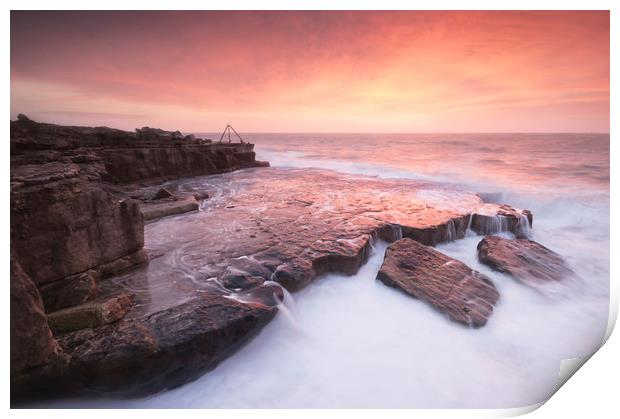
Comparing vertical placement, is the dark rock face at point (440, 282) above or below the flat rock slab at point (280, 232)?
below

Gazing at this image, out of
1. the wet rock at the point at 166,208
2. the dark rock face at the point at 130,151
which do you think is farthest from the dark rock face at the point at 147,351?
the wet rock at the point at 166,208

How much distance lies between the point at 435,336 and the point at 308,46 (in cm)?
383

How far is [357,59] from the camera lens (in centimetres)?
398

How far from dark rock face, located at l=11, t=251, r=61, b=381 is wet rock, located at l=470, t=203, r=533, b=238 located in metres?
5.99

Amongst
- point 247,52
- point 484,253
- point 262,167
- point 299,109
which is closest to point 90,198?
point 247,52

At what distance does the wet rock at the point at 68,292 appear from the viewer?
2.39 meters

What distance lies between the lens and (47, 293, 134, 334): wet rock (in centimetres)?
222

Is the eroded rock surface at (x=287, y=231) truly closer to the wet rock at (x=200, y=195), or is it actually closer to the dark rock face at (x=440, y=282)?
the wet rock at (x=200, y=195)

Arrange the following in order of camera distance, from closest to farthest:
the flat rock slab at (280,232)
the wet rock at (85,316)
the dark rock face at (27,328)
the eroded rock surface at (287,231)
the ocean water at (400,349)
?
1. the dark rock face at (27,328)
2. the wet rock at (85,316)
3. the ocean water at (400,349)
4. the flat rock slab at (280,232)
5. the eroded rock surface at (287,231)

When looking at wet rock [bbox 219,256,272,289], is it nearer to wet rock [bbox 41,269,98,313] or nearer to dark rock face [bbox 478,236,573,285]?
wet rock [bbox 41,269,98,313]

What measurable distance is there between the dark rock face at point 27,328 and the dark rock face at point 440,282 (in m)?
3.18

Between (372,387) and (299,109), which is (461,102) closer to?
(299,109)

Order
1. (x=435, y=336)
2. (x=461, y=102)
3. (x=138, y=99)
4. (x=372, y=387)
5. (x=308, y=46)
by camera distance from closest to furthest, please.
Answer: (x=372, y=387) < (x=435, y=336) < (x=308, y=46) < (x=138, y=99) < (x=461, y=102)

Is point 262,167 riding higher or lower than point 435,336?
higher
